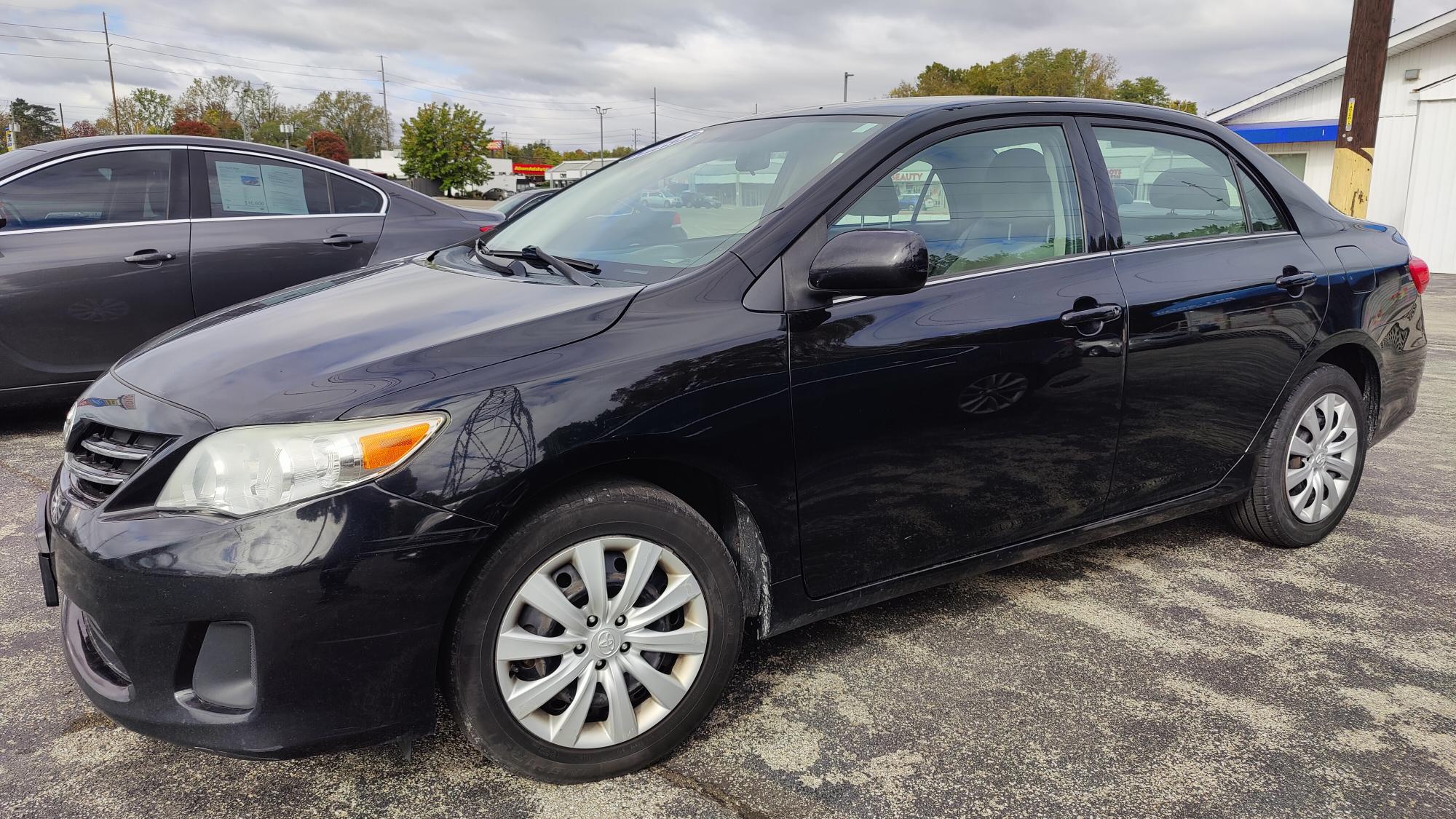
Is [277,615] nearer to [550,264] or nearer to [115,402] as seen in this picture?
[115,402]

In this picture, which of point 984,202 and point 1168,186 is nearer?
point 984,202

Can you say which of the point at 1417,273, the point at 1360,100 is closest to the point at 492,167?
the point at 1360,100

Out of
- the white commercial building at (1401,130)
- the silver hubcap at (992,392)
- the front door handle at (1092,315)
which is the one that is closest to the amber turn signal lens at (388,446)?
the silver hubcap at (992,392)

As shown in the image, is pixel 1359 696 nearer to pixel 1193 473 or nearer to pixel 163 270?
pixel 1193 473

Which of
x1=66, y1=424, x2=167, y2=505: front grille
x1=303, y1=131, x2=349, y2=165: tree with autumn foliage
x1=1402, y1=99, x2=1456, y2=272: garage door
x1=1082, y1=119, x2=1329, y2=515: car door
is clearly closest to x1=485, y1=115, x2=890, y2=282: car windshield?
x1=1082, y1=119, x2=1329, y2=515: car door

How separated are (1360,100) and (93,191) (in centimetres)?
1055

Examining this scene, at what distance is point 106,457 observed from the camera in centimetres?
217

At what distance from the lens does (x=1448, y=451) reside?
209 inches

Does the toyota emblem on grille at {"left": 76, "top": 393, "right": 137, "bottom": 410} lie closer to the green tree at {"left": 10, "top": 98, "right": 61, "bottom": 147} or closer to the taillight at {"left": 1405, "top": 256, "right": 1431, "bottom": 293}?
the taillight at {"left": 1405, "top": 256, "right": 1431, "bottom": 293}

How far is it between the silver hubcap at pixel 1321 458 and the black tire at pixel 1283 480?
2 centimetres

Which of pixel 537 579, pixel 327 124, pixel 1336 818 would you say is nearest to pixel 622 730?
pixel 537 579

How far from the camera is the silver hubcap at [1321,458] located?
3658 millimetres

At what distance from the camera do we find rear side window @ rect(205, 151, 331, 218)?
5504 mm

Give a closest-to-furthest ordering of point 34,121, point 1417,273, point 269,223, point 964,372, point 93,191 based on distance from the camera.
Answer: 1. point 964,372
2. point 1417,273
3. point 93,191
4. point 269,223
5. point 34,121
